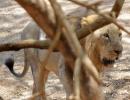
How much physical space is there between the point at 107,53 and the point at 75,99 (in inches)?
73.2

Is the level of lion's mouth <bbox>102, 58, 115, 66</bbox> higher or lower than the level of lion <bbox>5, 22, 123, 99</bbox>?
lower

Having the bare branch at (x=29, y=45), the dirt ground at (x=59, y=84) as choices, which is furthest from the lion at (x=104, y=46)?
the bare branch at (x=29, y=45)

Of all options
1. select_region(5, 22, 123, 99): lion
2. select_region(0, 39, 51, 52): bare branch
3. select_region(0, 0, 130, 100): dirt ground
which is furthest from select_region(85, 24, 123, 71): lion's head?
select_region(0, 39, 51, 52): bare branch

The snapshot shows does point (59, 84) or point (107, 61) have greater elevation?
point (107, 61)

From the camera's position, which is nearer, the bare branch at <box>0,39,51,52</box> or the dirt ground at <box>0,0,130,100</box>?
the bare branch at <box>0,39,51,52</box>

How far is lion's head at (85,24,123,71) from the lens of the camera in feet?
8.05

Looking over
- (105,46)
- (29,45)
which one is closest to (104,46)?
(105,46)

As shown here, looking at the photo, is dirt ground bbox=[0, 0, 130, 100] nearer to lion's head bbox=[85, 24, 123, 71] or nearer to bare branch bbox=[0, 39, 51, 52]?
lion's head bbox=[85, 24, 123, 71]

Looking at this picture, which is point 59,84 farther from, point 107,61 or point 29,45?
point 29,45

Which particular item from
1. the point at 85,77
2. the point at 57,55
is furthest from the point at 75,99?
the point at 57,55

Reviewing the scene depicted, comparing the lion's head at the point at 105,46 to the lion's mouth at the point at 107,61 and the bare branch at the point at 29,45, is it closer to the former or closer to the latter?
the lion's mouth at the point at 107,61

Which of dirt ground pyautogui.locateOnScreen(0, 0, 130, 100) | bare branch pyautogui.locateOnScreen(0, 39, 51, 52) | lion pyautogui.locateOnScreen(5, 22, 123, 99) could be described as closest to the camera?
bare branch pyautogui.locateOnScreen(0, 39, 51, 52)

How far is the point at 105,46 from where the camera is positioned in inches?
99.7

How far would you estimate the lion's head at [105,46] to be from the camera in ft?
8.05
